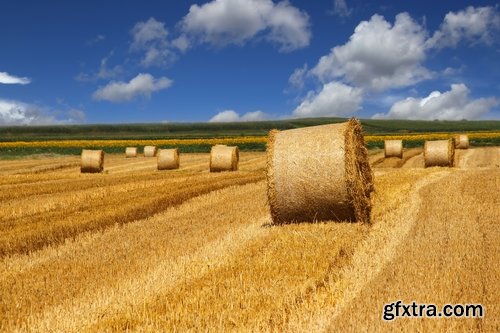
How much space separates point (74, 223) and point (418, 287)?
6783 mm

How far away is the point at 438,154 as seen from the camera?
2423 centimetres

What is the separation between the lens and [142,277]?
6.60m

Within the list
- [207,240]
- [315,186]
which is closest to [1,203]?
[207,240]

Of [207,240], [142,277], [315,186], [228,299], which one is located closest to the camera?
[228,299]

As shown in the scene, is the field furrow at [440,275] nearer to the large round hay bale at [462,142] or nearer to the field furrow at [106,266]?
the field furrow at [106,266]

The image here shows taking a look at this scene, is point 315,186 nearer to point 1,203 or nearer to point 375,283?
point 375,283

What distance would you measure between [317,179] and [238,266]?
3.55 metres

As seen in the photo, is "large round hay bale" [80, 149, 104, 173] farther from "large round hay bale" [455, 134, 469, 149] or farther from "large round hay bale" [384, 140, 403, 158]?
"large round hay bale" [455, 134, 469, 149]

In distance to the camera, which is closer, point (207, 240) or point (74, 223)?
point (207, 240)

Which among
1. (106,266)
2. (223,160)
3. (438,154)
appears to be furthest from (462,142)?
(106,266)

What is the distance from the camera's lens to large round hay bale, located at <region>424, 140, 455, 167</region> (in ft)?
79.4

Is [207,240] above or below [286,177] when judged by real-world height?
below

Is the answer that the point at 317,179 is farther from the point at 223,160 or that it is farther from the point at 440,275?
the point at 223,160

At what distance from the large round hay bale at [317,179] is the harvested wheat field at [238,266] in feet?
1.06
